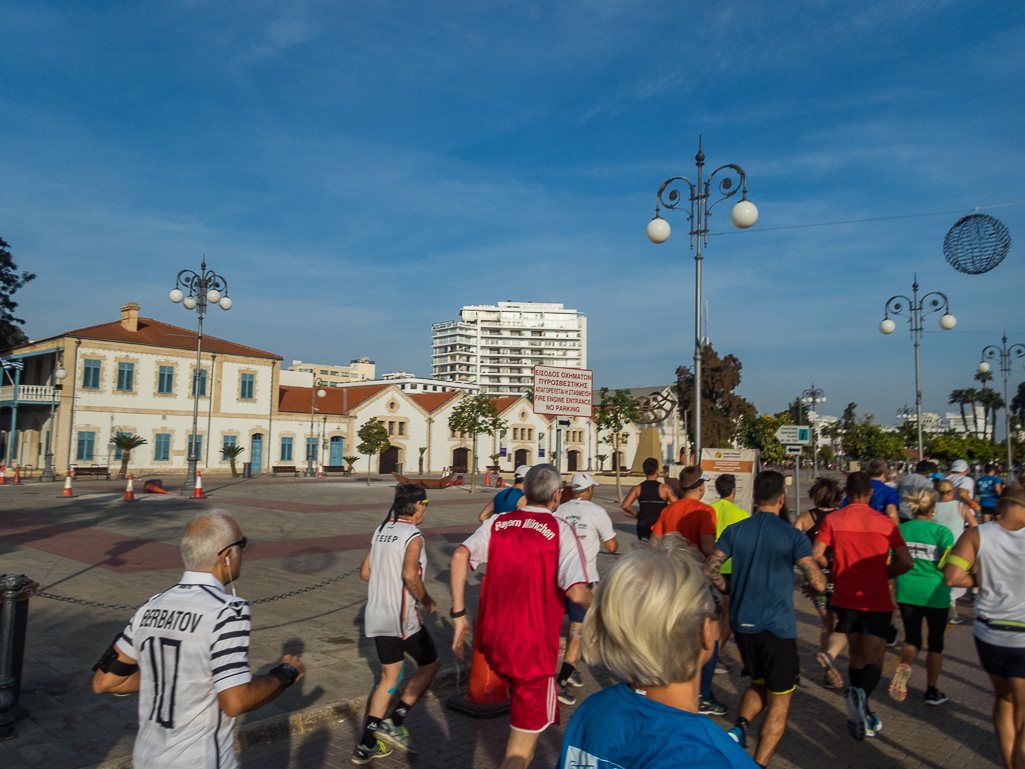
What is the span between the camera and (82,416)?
39.5 m

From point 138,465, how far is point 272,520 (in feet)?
88.7

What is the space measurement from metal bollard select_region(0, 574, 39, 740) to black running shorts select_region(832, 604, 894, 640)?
5970 millimetres

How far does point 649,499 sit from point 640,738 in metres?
7.05

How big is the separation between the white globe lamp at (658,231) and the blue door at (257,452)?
40476 millimetres

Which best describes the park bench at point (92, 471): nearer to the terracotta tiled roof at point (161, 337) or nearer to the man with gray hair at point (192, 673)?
the terracotta tiled roof at point (161, 337)

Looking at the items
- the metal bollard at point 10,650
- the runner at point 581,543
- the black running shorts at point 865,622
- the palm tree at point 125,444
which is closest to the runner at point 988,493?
the black running shorts at point 865,622

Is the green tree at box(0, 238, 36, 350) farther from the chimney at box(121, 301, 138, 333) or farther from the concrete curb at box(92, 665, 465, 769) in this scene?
the concrete curb at box(92, 665, 465, 769)

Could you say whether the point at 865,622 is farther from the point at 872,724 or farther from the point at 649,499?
the point at 649,499

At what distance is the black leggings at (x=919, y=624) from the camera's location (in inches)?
232

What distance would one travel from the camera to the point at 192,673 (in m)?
2.53

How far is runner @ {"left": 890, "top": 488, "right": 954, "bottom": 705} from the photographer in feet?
19.1

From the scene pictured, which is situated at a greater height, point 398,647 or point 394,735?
point 398,647

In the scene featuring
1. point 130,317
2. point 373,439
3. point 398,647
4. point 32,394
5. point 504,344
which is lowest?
point 398,647

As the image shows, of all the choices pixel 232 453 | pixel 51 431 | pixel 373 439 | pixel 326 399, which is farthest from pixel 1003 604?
pixel 326 399
